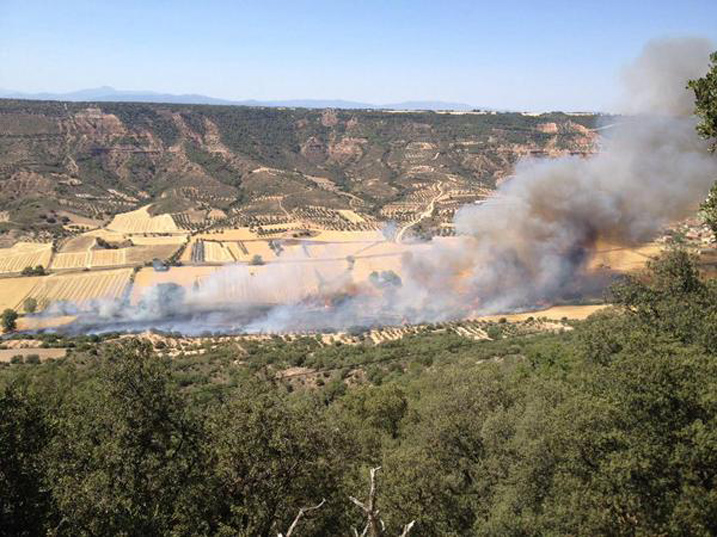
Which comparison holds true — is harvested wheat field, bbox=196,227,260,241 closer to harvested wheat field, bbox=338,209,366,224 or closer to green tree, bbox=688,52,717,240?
harvested wheat field, bbox=338,209,366,224

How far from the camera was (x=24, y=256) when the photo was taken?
10100cm

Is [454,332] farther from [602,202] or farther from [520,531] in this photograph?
[520,531]

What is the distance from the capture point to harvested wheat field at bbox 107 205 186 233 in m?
126

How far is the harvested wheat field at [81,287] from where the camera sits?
8162cm

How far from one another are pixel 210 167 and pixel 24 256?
81.3 metres

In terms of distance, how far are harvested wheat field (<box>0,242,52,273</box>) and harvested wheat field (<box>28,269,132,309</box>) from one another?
1103cm

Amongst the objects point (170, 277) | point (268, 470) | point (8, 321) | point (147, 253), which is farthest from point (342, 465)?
point (147, 253)

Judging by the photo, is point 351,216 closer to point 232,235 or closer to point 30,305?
point 232,235

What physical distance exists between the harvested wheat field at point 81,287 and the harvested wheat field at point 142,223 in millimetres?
35029

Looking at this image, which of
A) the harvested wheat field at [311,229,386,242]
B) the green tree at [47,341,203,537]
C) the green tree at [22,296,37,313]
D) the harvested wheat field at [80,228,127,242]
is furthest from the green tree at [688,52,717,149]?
the harvested wheat field at [80,228,127,242]

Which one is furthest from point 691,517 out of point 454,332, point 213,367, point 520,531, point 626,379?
point 454,332

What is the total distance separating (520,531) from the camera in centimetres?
1644

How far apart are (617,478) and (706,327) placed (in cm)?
1263

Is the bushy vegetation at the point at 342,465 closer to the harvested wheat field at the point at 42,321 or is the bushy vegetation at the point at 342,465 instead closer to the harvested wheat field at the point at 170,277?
the harvested wheat field at the point at 42,321
